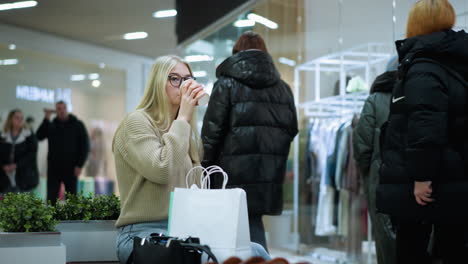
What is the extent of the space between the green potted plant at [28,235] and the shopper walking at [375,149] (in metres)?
2.06

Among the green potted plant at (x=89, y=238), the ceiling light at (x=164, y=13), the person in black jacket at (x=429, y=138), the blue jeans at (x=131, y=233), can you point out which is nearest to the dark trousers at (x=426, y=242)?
the person in black jacket at (x=429, y=138)

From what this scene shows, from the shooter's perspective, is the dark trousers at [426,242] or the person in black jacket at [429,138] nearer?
the person in black jacket at [429,138]

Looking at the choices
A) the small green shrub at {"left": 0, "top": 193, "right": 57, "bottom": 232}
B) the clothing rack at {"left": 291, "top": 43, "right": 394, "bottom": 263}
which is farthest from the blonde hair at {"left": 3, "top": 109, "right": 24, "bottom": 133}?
the small green shrub at {"left": 0, "top": 193, "right": 57, "bottom": 232}

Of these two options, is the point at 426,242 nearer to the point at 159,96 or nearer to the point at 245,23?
A: the point at 159,96

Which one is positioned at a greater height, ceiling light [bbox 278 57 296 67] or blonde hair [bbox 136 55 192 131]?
ceiling light [bbox 278 57 296 67]

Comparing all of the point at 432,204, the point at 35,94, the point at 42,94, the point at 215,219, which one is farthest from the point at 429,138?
the point at 42,94

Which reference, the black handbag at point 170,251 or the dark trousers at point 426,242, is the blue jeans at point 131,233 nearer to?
the black handbag at point 170,251

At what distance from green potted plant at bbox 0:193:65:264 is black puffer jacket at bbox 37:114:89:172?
7.55 m

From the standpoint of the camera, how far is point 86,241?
10.0 feet

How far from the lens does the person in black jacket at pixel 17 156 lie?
9688 millimetres

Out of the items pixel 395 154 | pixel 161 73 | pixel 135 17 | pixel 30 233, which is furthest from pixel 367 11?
pixel 135 17

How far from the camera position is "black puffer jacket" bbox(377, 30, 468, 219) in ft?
9.57

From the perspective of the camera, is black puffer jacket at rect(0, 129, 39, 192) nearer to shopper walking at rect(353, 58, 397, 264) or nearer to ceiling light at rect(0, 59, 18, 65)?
ceiling light at rect(0, 59, 18, 65)

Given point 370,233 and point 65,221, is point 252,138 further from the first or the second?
point 370,233
